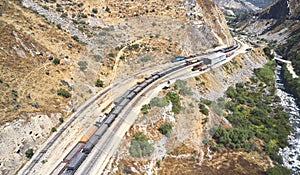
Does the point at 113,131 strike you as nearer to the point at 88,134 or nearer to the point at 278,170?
the point at 88,134

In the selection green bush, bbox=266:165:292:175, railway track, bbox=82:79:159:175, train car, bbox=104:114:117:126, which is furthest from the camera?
green bush, bbox=266:165:292:175

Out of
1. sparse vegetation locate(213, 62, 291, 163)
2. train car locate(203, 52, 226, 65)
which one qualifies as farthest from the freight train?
train car locate(203, 52, 226, 65)

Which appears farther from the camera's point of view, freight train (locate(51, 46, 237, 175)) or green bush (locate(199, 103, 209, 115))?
green bush (locate(199, 103, 209, 115))

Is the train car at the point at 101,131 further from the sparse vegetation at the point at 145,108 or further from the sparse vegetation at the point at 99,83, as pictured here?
the sparse vegetation at the point at 99,83

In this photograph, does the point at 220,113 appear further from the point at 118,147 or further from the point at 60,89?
the point at 60,89

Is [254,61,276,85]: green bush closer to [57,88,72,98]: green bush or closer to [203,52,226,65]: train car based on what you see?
[203,52,226,65]: train car

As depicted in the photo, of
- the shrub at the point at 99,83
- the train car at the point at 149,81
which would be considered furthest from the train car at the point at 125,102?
the shrub at the point at 99,83
